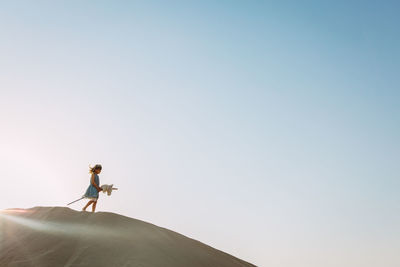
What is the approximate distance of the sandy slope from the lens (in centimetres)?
733

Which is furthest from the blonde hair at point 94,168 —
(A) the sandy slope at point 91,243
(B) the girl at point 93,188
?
(A) the sandy slope at point 91,243

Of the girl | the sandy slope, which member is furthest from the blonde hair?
the sandy slope

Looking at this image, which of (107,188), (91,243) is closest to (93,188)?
(107,188)

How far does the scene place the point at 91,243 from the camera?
790 cm

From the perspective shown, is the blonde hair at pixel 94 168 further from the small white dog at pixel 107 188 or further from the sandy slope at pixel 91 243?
the sandy slope at pixel 91 243

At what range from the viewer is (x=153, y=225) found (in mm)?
10328

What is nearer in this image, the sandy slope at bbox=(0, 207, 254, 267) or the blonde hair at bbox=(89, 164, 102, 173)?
the sandy slope at bbox=(0, 207, 254, 267)

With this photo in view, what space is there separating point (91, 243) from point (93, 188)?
4117 millimetres

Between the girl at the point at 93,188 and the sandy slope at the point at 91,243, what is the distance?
1.10 m

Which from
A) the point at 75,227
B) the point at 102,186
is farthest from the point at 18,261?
the point at 102,186

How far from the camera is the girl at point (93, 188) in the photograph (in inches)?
459

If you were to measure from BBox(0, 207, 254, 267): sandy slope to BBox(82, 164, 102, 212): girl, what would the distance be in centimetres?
110

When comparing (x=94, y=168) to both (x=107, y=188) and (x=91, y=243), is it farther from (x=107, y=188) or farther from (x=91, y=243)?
(x=91, y=243)

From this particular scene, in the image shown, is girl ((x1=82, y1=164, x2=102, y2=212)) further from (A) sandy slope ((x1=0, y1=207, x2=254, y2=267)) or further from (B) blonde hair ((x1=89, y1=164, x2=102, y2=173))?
(A) sandy slope ((x1=0, y1=207, x2=254, y2=267))
